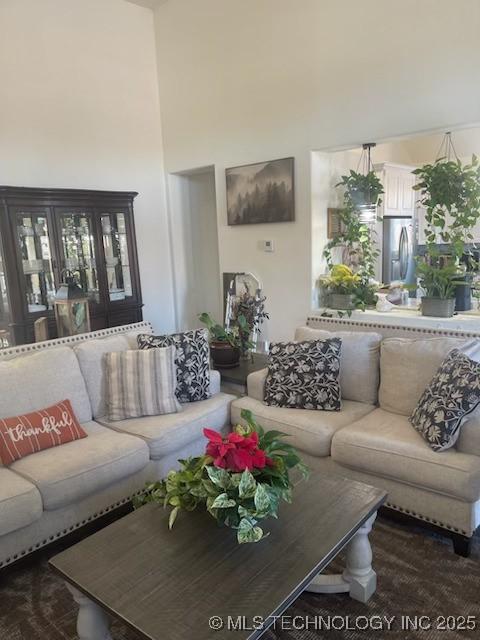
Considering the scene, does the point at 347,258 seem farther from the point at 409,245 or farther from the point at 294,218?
the point at 409,245

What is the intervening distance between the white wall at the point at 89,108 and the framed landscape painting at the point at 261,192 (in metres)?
1.12

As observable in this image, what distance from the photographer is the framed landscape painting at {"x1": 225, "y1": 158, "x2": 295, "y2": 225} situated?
413 cm

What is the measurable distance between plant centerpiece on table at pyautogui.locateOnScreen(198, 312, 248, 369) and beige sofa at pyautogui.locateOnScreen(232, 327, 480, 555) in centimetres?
45

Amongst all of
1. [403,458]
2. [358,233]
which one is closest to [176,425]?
[403,458]

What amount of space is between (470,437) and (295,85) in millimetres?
3145

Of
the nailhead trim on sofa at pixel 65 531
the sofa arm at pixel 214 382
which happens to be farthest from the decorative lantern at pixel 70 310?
the nailhead trim on sofa at pixel 65 531

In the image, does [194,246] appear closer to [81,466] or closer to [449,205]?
[449,205]

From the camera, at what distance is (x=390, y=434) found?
8.04 feet

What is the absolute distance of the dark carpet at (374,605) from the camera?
1808mm

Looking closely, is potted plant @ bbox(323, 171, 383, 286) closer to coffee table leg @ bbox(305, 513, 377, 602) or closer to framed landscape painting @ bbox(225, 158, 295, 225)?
framed landscape painting @ bbox(225, 158, 295, 225)

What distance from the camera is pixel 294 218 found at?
4.13 metres

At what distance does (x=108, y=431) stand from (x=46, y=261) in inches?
81.5

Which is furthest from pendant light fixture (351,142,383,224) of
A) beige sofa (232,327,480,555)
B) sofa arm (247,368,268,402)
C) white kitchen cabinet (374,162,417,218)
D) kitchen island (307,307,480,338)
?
sofa arm (247,368,268,402)

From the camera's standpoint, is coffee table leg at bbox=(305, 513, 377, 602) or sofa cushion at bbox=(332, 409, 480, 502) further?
sofa cushion at bbox=(332, 409, 480, 502)
